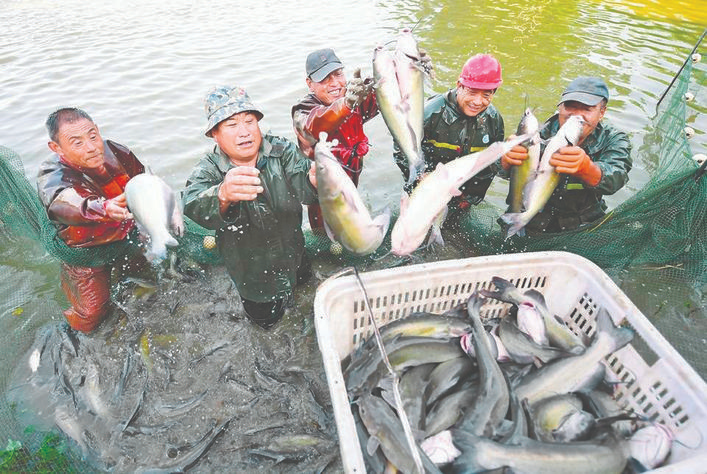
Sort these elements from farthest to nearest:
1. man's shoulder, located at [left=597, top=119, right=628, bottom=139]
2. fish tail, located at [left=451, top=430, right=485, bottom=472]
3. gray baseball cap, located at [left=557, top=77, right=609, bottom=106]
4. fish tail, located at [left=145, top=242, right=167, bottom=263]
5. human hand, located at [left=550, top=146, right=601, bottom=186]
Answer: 1. man's shoulder, located at [left=597, top=119, right=628, bottom=139]
2. gray baseball cap, located at [left=557, top=77, right=609, bottom=106]
3. human hand, located at [left=550, top=146, right=601, bottom=186]
4. fish tail, located at [left=145, top=242, right=167, bottom=263]
5. fish tail, located at [left=451, top=430, right=485, bottom=472]

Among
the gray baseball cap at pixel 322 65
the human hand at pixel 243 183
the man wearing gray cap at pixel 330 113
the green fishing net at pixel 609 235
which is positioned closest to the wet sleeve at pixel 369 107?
the man wearing gray cap at pixel 330 113

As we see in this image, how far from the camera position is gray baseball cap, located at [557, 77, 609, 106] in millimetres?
3629

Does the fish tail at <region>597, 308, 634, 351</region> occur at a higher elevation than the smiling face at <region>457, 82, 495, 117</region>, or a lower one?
lower

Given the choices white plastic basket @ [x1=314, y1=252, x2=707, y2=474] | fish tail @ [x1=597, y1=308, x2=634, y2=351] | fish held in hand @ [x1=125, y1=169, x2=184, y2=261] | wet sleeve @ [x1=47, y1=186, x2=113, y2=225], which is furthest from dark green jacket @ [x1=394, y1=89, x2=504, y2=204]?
wet sleeve @ [x1=47, y1=186, x2=113, y2=225]

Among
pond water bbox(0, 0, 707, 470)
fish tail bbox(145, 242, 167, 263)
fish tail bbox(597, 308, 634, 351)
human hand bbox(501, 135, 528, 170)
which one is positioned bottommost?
pond water bbox(0, 0, 707, 470)

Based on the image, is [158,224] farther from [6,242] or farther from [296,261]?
[6,242]

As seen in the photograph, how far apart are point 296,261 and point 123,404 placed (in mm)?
1890

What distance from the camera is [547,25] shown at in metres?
14.0

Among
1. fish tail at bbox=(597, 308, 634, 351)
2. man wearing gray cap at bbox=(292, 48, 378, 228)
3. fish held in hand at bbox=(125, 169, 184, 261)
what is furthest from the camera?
man wearing gray cap at bbox=(292, 48, 378, 228)

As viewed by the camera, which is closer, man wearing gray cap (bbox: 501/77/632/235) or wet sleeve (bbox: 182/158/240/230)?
wet sleeve (bbox: 182/158/240/230)

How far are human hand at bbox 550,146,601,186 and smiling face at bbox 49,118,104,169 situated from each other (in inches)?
150

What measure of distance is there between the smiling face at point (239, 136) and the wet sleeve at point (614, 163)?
9.14ft

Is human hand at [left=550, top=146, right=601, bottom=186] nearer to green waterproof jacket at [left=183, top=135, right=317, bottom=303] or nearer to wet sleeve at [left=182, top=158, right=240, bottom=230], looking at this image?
green waterproof jacket at [left=183, top=135, right=317, bottom=303]

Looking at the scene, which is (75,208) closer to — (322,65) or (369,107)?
(322,65)
